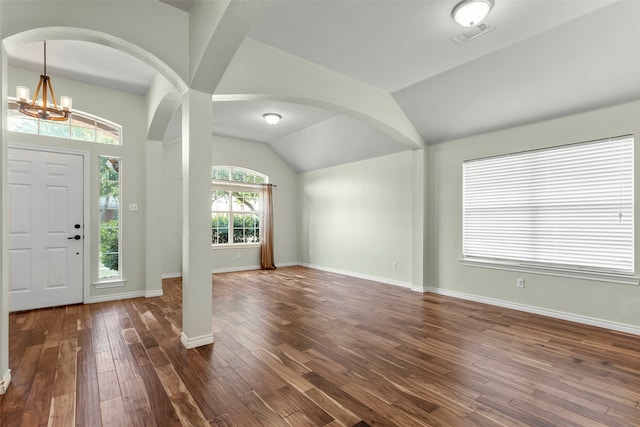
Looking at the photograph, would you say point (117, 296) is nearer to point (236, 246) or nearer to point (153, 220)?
point (153, 220)

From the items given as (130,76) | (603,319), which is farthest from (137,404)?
(603,319)

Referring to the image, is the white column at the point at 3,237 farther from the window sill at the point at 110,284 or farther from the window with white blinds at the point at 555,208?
the window with white blinds at the point at 555,208

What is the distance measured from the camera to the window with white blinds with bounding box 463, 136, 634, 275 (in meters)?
3.48

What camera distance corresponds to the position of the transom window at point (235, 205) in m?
7.21

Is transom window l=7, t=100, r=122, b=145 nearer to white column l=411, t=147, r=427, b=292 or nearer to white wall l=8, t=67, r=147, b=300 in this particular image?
white wall l=8, t=67, r=147, b=300

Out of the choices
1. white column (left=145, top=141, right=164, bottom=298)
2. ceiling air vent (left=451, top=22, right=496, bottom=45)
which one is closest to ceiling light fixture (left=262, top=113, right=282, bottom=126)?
white column (left=145, top=141, right=164, bottom=298)

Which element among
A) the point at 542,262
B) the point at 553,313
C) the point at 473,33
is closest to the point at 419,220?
the point at 542,262

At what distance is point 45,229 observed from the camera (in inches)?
163

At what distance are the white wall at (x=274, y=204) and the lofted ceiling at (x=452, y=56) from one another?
2251mm

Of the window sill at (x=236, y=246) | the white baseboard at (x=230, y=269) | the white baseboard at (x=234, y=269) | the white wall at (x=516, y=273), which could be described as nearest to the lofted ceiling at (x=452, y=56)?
the white wall at (x=516, y=273)

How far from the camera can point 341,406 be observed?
6.58 feet

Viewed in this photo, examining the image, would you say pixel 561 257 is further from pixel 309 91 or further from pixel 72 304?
pixel 72 304

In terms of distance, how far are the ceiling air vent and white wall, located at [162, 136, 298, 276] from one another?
493 centimetres

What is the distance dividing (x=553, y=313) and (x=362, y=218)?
11.9 ft
